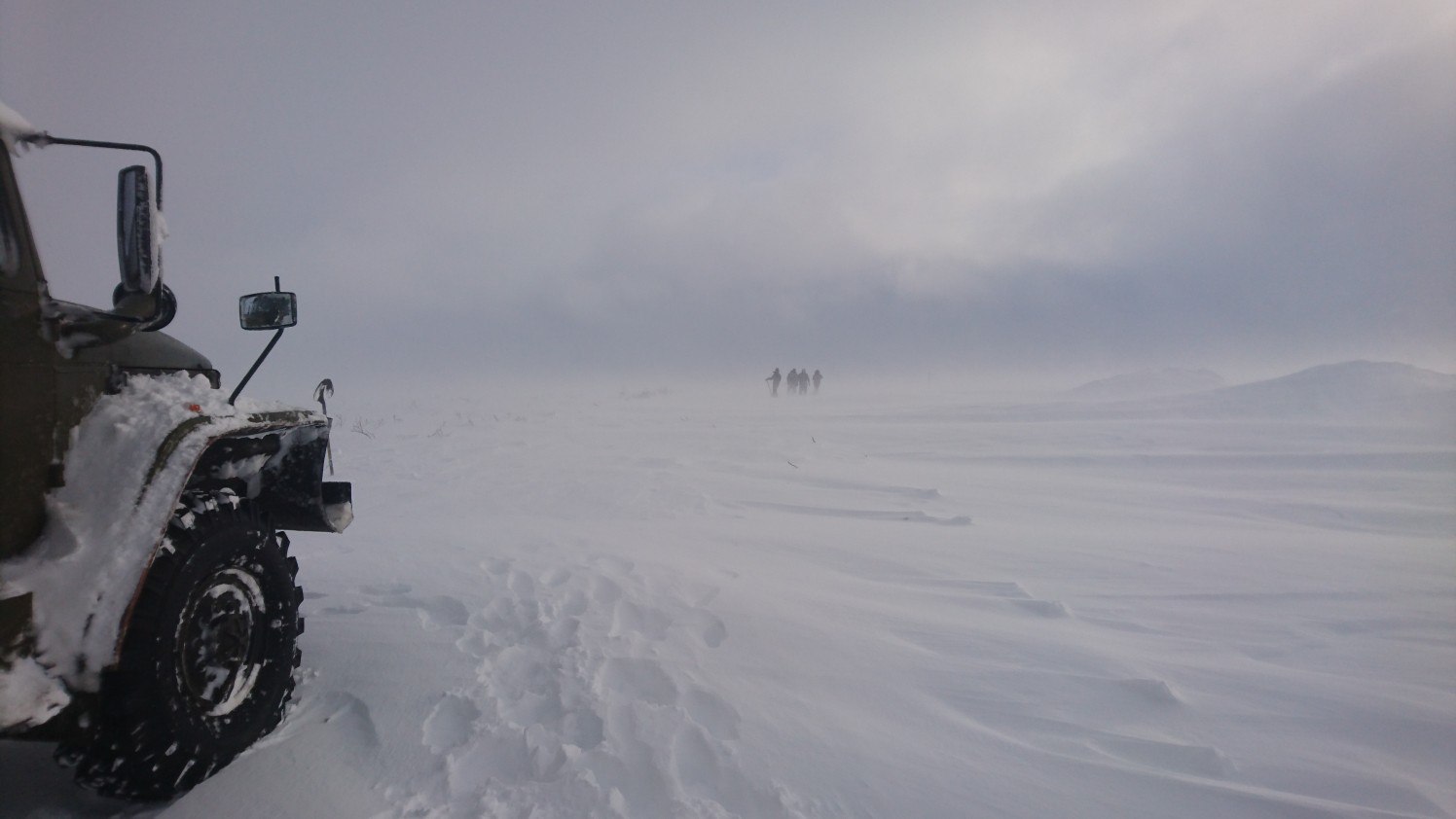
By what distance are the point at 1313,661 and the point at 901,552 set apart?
2426mm

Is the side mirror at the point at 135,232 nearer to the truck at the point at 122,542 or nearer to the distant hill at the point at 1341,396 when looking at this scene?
the truck at the point at 122,542

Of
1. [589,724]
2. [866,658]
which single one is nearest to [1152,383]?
[866,658]

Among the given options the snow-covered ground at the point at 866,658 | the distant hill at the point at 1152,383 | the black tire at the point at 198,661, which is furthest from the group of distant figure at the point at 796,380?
the black tire at the point at 198,661

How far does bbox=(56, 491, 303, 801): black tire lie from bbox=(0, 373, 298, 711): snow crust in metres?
0.13

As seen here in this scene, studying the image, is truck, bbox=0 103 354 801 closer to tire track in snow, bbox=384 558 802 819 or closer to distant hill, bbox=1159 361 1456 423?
tire track in snow, bbox=384 558 802 819

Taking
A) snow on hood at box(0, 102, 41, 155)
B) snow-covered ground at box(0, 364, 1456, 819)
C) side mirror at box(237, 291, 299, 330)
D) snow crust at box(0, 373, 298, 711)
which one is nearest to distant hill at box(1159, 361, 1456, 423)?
snow-covered ground at box(0, 364, 1456, 819)

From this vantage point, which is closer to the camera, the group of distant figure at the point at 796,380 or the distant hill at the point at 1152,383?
the distant hill at the point at 1152,383

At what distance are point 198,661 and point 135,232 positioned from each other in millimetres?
1516

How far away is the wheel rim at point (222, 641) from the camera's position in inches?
88.5

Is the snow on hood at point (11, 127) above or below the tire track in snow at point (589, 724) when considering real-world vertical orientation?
above

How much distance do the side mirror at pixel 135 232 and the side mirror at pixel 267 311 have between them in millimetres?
746

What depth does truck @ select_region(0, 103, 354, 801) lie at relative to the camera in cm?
188

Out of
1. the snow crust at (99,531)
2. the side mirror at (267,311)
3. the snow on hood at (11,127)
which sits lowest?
the snow crust at (99,531)

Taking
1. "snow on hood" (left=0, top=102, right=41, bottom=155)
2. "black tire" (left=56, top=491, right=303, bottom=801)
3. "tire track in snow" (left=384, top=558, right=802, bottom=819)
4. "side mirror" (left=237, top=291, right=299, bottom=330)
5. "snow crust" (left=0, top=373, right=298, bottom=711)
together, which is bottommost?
"tire track in snow" (left=384, top=558, right=802, bottom=819)
